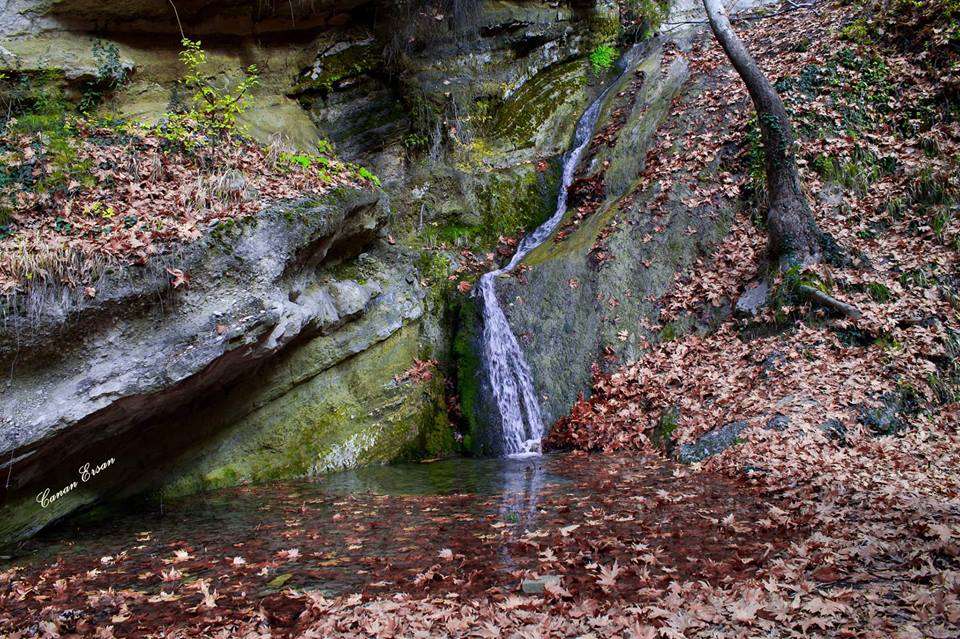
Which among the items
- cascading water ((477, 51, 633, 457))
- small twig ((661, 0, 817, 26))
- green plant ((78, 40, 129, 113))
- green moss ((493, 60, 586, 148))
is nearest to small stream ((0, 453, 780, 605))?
cascading water ((477, 51, 633, 457))

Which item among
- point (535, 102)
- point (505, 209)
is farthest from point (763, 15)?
point (505, 209)

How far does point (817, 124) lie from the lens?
404 inches

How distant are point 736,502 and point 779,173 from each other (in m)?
6.05

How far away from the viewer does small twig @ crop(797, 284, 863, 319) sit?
7.44m

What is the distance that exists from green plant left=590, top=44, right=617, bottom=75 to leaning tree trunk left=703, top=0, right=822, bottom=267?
5.59 m

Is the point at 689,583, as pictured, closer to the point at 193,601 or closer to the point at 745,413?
the point at 193,601

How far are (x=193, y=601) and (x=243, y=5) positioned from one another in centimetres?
1108

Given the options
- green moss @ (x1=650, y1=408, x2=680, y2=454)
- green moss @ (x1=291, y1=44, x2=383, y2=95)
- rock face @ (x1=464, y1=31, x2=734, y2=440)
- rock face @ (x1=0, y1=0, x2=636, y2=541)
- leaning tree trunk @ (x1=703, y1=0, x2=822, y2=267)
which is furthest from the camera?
green moss @ (x1=291, y1=44, x2=383, y2=95)

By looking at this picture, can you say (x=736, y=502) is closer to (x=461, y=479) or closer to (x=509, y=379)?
(x=461, y=479)

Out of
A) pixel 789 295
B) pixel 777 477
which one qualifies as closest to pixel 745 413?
pixel 777 477

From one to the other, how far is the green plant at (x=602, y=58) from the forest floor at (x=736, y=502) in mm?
4793

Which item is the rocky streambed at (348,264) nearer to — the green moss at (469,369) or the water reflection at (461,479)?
the green moss at (469,369)

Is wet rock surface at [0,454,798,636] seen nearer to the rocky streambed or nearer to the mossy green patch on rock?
the mossy green patch on rock

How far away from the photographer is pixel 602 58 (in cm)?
1486
